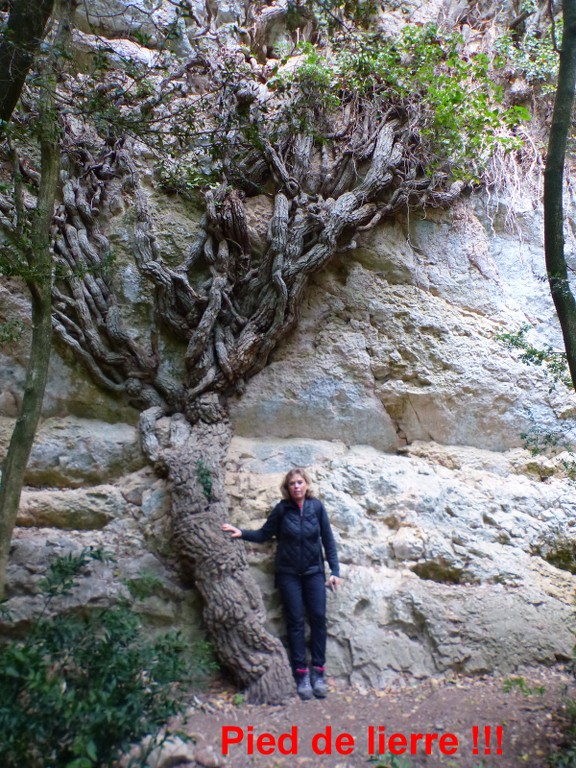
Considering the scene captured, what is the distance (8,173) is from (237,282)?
7.97 feet

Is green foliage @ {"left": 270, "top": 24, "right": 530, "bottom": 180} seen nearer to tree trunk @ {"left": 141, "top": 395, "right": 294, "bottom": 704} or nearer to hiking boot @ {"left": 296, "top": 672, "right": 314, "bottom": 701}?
tree trunk @ {"left": 141, "top": 395, "right": 294, "bottom": 704}

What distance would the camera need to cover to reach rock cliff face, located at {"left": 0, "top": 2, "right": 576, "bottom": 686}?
3832 mm

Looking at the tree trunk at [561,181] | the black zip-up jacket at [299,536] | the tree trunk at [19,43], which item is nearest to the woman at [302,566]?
the black zip-up jacket at [299,536]

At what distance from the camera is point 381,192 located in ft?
18.3

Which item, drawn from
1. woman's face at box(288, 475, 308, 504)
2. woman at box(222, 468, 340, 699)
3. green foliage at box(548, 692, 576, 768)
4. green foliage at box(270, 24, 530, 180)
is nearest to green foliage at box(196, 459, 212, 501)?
woman at box(222, 468, 340, 699)

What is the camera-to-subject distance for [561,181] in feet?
11.1

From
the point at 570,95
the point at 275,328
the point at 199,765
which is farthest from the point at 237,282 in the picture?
the point at 199,765

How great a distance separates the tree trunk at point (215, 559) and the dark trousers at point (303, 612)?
105 mm

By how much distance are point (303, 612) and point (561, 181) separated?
337 cm

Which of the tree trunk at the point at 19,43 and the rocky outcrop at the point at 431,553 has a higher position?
the tree trunk at the point at 19,43

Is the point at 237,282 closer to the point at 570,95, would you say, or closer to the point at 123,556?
the point at 123,556

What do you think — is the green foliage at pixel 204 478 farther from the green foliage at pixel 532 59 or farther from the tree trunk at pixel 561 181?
the green foliage at pixel 532 59

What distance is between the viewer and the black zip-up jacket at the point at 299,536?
3.68 m

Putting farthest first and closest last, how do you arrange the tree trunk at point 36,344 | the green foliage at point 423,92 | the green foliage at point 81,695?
the green foliage at point 423,92, the tree trunk at point 36,344, the green foliage at point 81,695
